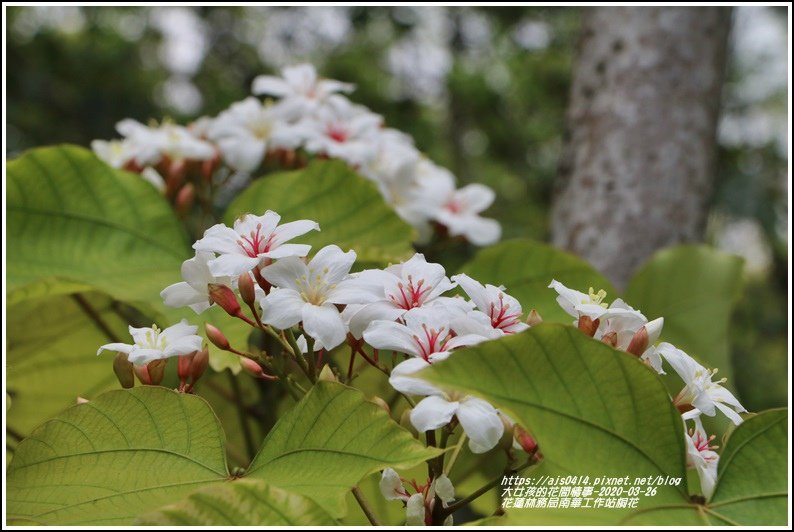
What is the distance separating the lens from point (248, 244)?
562 mm

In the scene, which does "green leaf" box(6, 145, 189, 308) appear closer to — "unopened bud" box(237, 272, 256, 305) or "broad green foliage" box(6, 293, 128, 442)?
"broad green foliage" box(6, 293, 128, 442)

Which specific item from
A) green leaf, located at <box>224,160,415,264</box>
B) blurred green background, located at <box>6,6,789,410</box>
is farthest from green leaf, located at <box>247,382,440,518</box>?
blurred green background, located at <box>6,6,789,410</box>

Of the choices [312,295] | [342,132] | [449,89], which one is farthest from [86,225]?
[449,89]

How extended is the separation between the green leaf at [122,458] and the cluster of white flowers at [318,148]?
546 mm

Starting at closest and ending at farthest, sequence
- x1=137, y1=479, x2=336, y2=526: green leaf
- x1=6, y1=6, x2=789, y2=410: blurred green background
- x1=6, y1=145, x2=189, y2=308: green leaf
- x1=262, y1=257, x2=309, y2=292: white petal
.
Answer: x1=137, y1=479, x2=336, y2=526: green leaf < x1=262, y1=257, x2=309, y2=292: white petal < x1=6, y1=145, x2=189, y2=308: green leaf < x1=6, y1=6, x2=789, y2=410: blurred green background

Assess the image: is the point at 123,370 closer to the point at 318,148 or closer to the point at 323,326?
the point at 323,326

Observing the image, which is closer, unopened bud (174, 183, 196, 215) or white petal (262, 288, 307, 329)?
white petal (262, 288, 307, 329)

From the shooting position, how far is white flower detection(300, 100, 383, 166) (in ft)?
3.36

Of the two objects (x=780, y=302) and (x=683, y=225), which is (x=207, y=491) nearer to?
(x=683, y=225)

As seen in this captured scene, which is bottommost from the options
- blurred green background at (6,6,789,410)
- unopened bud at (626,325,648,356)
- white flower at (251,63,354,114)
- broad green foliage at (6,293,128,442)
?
unopened bud at (626,325,648,356)

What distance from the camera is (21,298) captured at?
905 millimetres

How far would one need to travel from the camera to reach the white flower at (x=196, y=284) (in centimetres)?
57

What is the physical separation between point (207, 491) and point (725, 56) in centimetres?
123

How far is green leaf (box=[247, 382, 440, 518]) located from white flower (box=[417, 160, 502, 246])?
1.93ft
